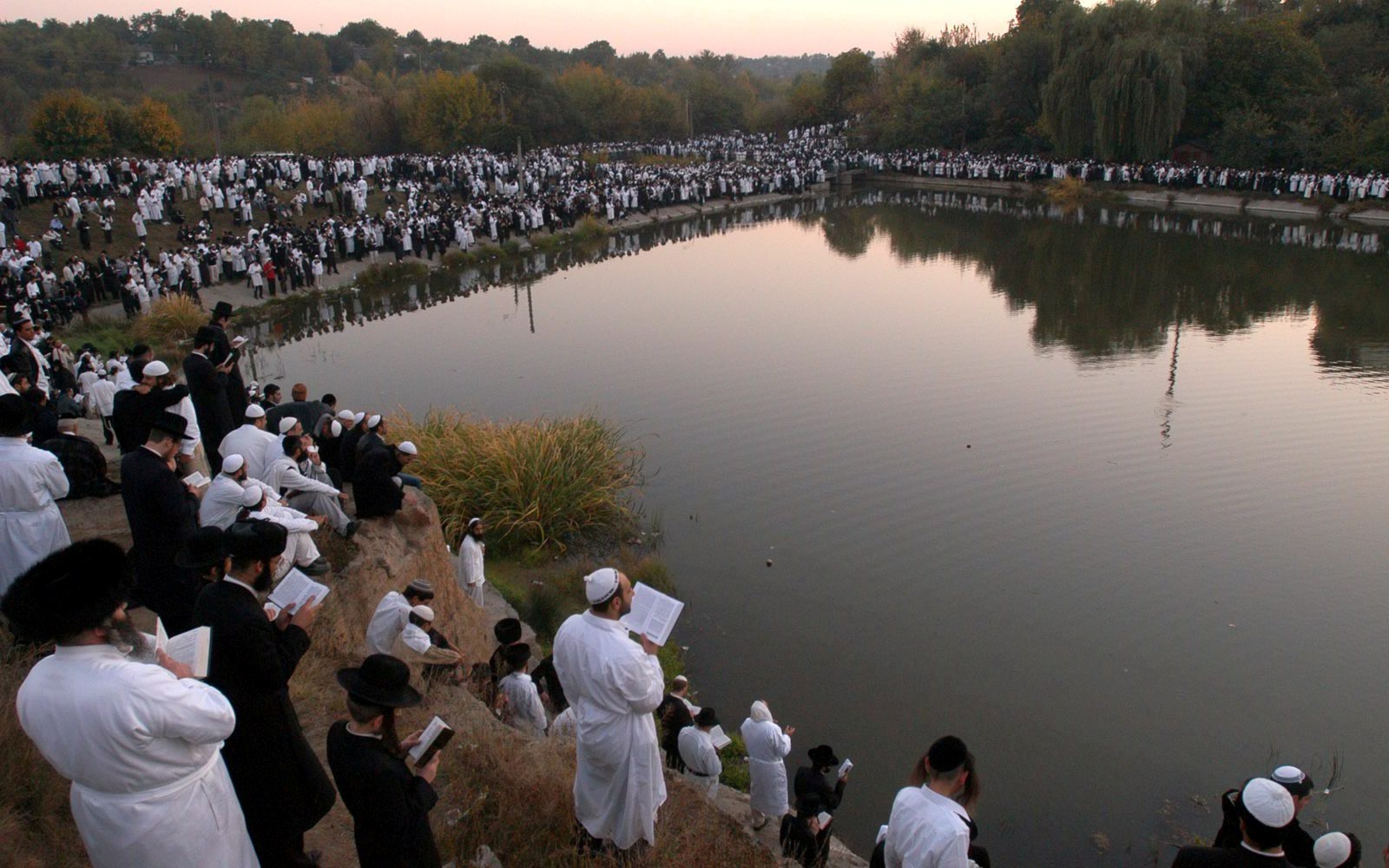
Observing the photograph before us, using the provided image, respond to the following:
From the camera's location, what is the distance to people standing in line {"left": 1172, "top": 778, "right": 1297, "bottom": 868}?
115 inches

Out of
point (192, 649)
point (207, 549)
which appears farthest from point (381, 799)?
point (207, 549)

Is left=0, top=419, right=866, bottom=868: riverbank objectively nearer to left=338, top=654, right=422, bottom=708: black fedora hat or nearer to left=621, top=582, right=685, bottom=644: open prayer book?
left=621, top=582, right=685, bottom=644: open prayer book

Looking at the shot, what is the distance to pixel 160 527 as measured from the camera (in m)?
3.95

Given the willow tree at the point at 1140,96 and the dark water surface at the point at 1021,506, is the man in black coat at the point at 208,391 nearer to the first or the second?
the dark water surface at the point at 1021,506

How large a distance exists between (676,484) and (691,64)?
12934cm

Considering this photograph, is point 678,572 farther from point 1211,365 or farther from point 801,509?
point 1211,365

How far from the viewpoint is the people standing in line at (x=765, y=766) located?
190 inches

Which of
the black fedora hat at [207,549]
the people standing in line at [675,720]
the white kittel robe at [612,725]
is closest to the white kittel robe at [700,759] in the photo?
the people standing in line at [675,720]

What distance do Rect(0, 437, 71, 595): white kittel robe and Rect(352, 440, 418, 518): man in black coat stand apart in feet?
5.85

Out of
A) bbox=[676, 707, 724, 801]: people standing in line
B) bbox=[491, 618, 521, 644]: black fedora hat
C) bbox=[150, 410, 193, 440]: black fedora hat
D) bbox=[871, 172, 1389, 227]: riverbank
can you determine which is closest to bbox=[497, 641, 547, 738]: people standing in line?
bbox=[491, 618, 521, 644]: black fedora hat

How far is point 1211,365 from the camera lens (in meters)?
15.2

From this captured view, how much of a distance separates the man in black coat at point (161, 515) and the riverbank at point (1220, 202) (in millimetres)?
33337

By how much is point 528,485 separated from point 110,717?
24.1ft

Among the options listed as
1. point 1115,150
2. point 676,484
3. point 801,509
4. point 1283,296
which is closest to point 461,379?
point 676,484
